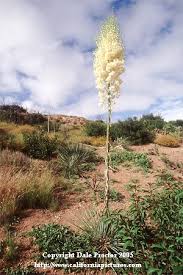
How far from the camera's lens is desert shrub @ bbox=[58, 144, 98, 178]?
31.7ft

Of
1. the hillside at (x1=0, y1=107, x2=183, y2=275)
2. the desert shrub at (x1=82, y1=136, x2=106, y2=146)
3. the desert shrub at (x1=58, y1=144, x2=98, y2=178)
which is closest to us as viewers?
the hillside at (x1=0, y1=107, x2=183, y2=275)

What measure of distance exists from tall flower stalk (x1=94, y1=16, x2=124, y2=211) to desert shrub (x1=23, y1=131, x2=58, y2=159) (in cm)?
611

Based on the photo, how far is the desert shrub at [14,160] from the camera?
8826 mm

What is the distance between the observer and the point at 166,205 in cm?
468

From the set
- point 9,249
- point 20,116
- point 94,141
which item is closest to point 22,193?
point 9,249

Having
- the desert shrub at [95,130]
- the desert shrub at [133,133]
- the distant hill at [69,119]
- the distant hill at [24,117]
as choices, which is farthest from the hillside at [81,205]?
the distant hill at [69,119]

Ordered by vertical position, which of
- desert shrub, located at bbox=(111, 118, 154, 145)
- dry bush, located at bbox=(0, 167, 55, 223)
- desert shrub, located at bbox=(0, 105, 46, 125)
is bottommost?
dry bush, located at bbox=(0, 167, 55, 223)

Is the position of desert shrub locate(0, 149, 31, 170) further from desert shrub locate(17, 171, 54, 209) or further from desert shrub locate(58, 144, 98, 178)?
desert shrub locate(17, 171, 54, 209)

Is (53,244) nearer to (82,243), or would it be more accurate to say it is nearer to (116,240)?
(82,243)

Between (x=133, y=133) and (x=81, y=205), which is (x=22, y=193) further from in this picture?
(x=133, y=133)

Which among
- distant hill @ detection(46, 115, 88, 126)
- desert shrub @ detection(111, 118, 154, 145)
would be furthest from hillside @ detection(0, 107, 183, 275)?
distant hill @ detection(46, 115, 88, 126)

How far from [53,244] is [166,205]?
1701 mm

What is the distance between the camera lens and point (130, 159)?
1137 centimetres

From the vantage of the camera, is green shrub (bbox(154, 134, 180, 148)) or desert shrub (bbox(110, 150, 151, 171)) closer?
desert shrub (bbox(110, 150, 151, 171))
